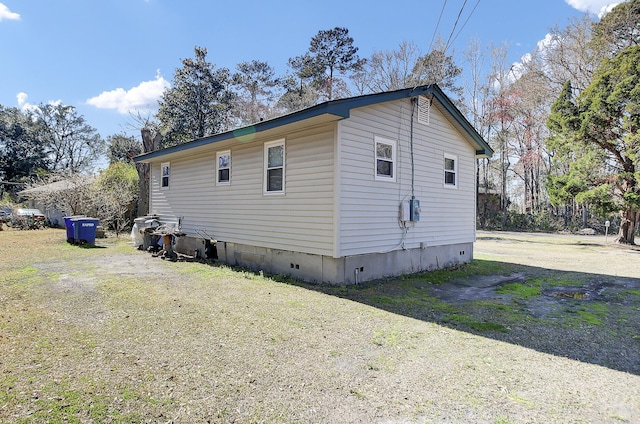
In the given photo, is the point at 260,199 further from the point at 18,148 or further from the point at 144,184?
the point at 18,148

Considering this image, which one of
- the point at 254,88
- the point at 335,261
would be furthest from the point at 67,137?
the point at 335,261

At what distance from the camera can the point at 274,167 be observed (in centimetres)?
802

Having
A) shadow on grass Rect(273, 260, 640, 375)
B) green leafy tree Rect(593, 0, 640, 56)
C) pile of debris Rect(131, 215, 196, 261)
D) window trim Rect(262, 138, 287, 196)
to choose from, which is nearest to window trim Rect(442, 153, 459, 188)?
shadow on grass Rect(273, 260, 640, 375)

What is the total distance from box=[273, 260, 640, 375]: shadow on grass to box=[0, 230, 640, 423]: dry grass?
1.25 ft

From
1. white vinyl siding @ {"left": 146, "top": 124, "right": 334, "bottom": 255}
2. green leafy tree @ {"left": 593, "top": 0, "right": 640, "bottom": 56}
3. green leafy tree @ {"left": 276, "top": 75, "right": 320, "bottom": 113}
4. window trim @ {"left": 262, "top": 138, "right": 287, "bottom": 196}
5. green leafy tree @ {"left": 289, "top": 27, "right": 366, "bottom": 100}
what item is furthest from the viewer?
green leafy tree @ {"left": 276, "top": 75, "right": 320, "bottom": 113}

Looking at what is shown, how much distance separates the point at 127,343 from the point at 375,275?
4906mm

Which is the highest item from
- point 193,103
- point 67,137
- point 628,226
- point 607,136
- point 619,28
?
point 619,28

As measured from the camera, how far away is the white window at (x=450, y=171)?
9369 mm

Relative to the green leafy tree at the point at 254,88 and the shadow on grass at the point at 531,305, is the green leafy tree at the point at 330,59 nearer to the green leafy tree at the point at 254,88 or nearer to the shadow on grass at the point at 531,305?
the green leafy tree at the point at 254,88

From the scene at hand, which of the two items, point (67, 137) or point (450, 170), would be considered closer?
point (450, 170)

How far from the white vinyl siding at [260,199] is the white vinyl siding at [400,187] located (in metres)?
0.38

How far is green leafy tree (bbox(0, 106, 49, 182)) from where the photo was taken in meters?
34.2

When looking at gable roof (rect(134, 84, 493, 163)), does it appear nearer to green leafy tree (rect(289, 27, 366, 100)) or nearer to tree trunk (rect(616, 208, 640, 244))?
tree trunk (rect(616, 208, 640, 244))

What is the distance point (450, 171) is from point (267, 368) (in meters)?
7.86
